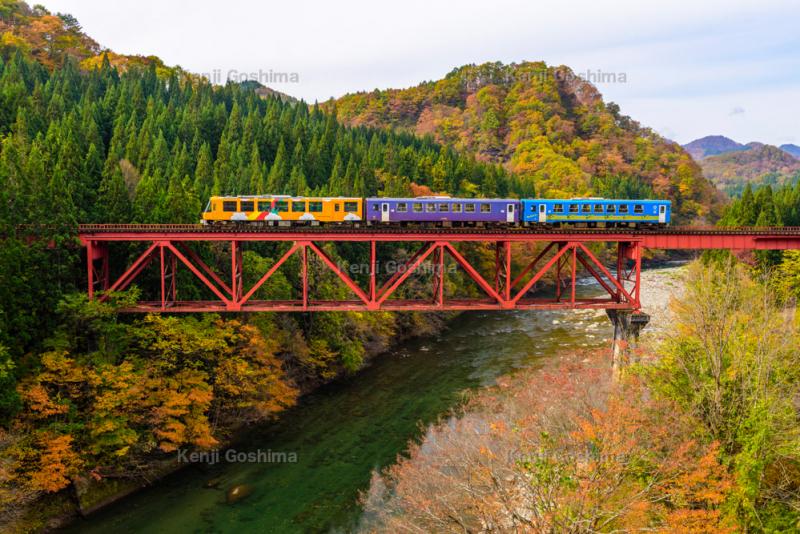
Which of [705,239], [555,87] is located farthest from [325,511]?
[555,87]

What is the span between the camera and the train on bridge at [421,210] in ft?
117

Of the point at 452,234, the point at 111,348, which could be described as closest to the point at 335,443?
the point at 111,348

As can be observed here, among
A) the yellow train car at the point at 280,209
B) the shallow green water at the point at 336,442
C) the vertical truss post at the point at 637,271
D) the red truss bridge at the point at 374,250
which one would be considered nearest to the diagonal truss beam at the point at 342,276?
the red truss bridge at the point at 374,250

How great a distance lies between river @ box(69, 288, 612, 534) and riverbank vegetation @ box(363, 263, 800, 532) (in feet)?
13.6

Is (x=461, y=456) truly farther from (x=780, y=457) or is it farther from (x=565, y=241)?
(x=565, y=241)

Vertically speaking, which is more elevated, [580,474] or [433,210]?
[433,210]

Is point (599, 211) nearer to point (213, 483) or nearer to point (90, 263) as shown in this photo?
point (213, 483)

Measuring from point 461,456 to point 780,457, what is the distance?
37.5ft

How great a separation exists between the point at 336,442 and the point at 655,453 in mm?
20341

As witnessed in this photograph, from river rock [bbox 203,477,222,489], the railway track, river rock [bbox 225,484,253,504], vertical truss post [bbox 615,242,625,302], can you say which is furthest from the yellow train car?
vertical truss post [bbox 615,242,625,302]

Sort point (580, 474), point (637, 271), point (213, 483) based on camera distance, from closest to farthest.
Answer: point (580, 474), point (213, 483), point (637, 271)

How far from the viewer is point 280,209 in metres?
35.8

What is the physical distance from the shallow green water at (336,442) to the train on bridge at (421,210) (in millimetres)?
13546

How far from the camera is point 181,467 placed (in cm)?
3138
